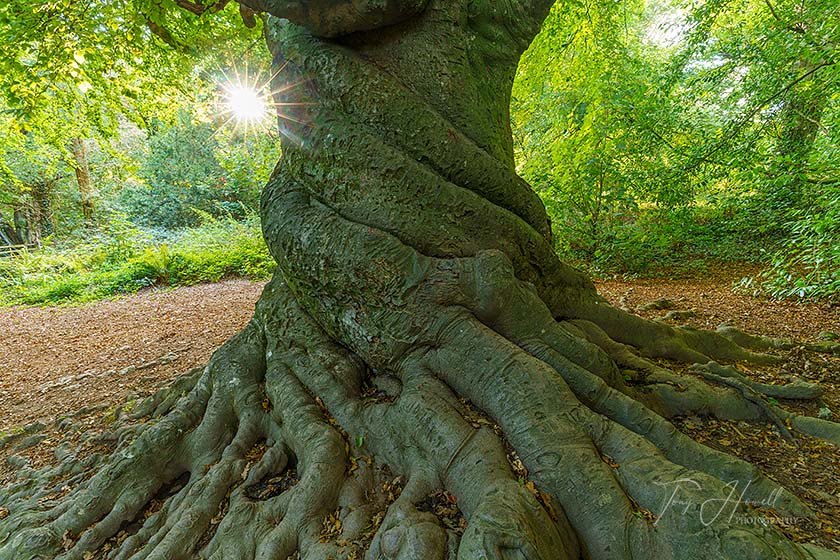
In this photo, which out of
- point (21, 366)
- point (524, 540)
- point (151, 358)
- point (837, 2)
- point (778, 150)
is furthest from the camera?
point (778, 150)

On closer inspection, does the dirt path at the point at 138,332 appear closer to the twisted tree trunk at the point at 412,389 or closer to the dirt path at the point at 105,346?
the dirt path at the point at 105,346

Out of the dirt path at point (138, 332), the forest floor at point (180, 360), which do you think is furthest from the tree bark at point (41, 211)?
the dirt path at point (138, 332)

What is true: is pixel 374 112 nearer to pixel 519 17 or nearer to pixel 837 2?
pixel 519 17

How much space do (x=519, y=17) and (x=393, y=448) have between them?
3329 mm

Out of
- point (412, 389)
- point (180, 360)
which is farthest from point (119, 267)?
point (412, 389)

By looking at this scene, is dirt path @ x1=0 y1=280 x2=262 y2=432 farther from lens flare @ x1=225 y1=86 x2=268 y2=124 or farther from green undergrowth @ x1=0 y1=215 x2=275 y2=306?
lens flare @ x1=225 y1=86 x2=268 y2=124

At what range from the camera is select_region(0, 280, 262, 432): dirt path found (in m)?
4.34

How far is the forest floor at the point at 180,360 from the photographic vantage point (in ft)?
7.01

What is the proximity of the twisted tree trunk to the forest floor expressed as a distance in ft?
0.72

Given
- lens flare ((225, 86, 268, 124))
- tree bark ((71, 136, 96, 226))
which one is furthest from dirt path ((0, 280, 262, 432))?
tree bark ((71, 136, 96, 226))

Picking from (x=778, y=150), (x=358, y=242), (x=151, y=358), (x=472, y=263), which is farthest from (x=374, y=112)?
(x=778, y=150)

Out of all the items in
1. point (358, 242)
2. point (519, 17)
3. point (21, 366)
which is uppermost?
point (519, 17)

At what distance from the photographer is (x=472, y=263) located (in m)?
2.25

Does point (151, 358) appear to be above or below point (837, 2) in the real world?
below
